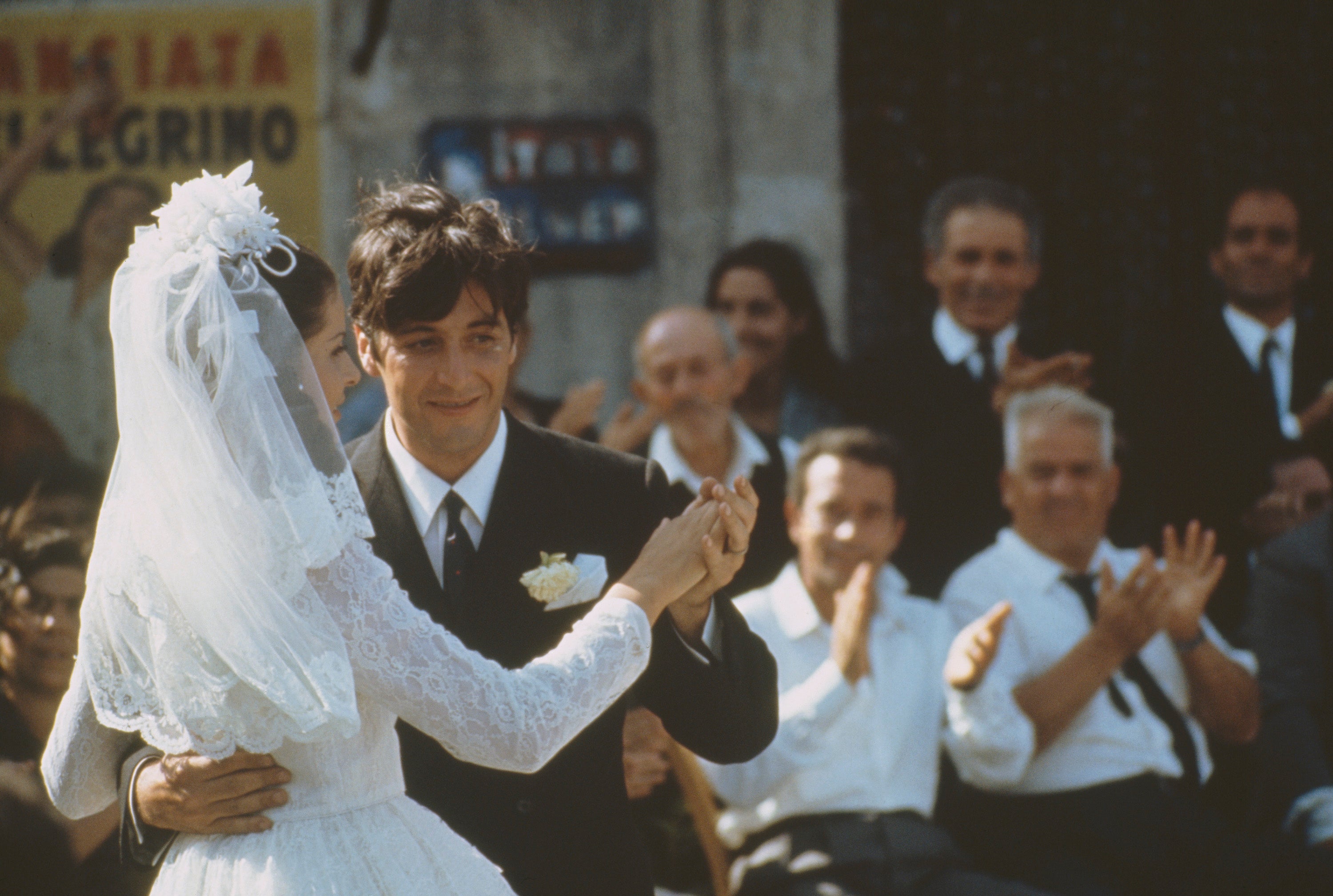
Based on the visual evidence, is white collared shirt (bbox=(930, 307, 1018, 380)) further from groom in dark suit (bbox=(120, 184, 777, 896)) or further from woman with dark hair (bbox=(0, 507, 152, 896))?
woman with dark hair (bbox=(0, 507, 152, 896))

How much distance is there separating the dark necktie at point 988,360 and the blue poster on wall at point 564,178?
1.70m

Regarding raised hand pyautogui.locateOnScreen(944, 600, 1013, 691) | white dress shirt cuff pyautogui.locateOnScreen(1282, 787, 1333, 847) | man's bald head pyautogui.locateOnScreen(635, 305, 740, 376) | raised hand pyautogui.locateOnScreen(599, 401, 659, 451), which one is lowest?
white dress shirt cuff pyautogui.locateOnScreen(1282, 787, 1333, 847)

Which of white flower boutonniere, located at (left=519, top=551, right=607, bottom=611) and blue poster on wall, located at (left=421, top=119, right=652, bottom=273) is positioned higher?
blue poster on wall, located at (left=421, top=119, right=652, bottom=273)

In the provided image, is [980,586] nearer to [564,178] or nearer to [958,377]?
[958,377]

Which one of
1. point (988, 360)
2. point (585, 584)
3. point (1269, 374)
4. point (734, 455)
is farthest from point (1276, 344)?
point (585, 584)

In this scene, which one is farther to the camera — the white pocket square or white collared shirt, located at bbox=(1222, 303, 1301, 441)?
white collared shirt, located at bbox=(1222, 303, 1301, 441)

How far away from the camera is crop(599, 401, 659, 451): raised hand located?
4.31 meters

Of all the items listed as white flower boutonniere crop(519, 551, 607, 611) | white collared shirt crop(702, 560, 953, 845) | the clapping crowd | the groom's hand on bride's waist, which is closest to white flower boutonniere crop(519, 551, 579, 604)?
white flower boutonniere crop(519, 551, 607, 611)

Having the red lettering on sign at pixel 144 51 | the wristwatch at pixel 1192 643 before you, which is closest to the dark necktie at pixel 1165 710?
the wristwatch at pixel 1192 643

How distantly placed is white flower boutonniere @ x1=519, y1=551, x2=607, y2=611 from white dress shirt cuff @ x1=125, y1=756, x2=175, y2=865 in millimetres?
624

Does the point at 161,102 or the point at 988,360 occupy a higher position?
the point at 161,102

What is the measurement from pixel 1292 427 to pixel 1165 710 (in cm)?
114

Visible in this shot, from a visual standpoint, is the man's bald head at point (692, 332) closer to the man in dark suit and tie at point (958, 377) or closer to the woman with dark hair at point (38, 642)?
the man in dark suit and tie at point (958, 377)

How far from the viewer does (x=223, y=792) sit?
2029 mm
